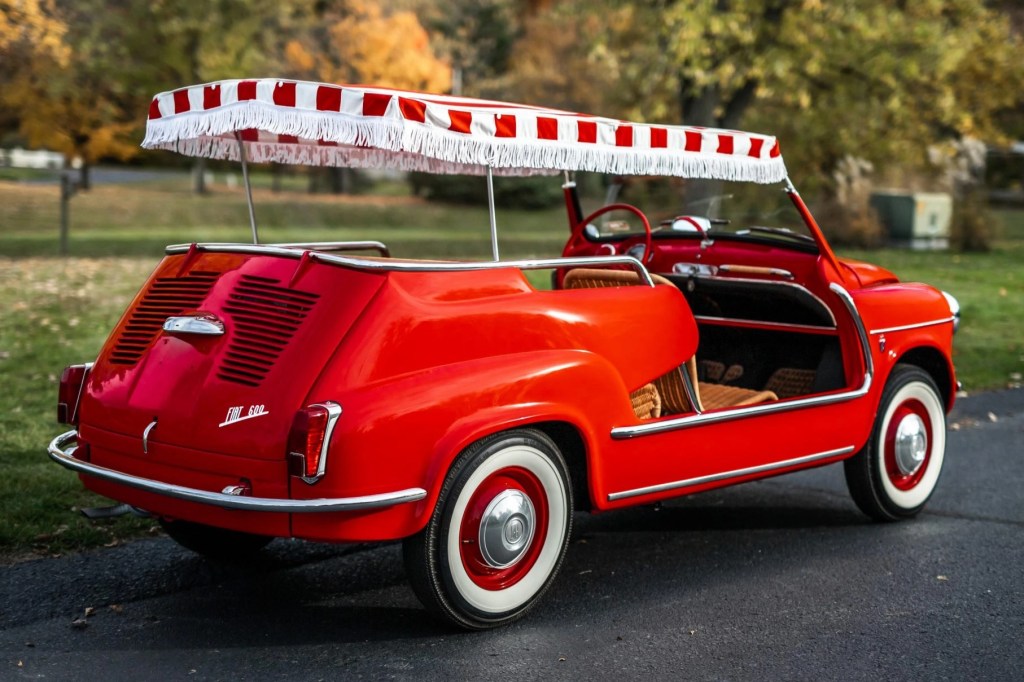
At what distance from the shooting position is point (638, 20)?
17.8 meters

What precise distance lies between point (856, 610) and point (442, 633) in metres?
1.57

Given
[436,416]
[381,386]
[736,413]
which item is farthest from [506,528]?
[736,413]

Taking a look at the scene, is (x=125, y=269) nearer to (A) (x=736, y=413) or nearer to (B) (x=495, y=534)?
(A) (x=736, y=413)

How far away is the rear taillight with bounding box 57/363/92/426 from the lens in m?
4.82

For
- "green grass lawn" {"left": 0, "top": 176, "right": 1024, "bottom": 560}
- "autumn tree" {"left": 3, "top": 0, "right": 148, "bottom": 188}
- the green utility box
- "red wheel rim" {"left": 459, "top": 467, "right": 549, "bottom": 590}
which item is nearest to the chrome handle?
"red wheel rim" {"left": 459, "top": 467, "right": 549, "bottom": 590}

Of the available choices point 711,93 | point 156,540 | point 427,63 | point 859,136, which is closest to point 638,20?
point 711,93

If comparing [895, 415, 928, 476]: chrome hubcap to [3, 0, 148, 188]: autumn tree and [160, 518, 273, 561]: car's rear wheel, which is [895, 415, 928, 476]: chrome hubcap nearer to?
[160, 518, 273, 561]: car's rear wheel

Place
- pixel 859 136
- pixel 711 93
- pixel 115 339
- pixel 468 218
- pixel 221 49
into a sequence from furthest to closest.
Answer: pixel 468 218 → pixel 221 49 → pixel 859 136 → pixel 711 93 → pixel 115 339

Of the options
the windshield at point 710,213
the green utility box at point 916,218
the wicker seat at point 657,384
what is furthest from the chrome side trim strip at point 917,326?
the green utility box at point 916,218

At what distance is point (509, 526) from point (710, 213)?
9.12 ft

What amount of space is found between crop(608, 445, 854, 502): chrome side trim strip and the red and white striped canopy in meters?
1.24

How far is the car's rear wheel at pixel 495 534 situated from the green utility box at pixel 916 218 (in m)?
19.1

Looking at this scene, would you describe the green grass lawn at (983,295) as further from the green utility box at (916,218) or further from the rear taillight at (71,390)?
the rear taillight at (71,390)

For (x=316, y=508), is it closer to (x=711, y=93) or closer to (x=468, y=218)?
(x=711, y=93)
